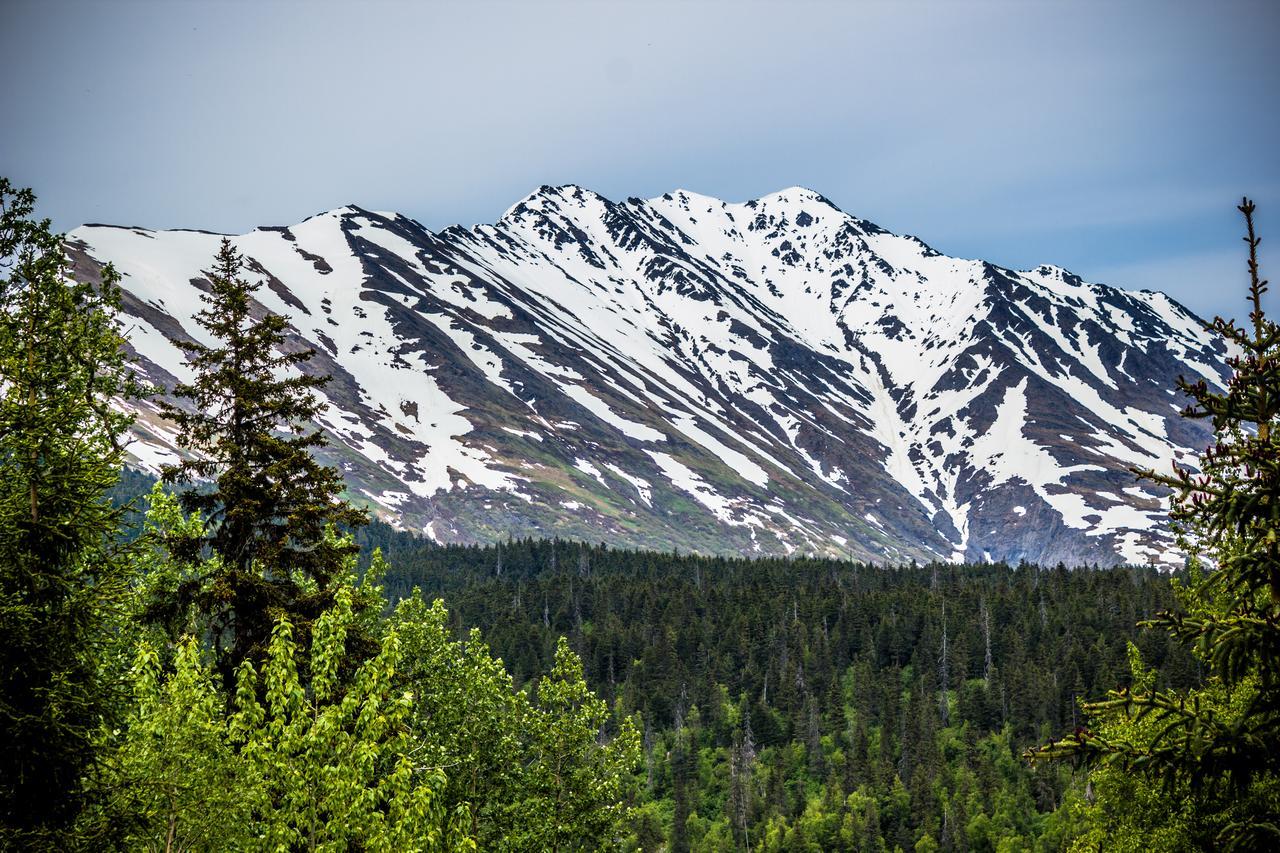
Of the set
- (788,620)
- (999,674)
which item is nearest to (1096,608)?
(999,674)

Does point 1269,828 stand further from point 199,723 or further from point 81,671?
point 81,671

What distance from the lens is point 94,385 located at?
792 inches

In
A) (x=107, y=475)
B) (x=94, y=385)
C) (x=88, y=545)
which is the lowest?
(x=88, y=545)

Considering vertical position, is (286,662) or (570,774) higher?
(286,662)

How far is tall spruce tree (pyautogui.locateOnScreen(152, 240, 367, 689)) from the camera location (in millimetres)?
26203

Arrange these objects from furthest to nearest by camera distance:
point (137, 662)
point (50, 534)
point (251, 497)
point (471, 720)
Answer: point (471, 720) → point (251, 497) → point (137, 662) → point (50, 534)

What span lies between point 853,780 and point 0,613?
12699 centimetres

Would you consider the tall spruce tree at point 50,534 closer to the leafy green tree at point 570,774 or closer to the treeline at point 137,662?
the treeline at point 137,662

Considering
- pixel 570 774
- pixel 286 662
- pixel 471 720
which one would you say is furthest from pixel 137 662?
pixel 570 774

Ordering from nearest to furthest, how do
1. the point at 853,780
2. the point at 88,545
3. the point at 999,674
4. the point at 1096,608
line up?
1. the point at 88,545
2. the point at 853,780
3. the point at 999,674
4. the point at 1096,608

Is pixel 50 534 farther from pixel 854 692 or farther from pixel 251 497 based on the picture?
pixel 854 692

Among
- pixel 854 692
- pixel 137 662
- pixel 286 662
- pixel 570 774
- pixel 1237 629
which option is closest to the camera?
pixel 1237 629

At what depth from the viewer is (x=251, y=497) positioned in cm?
2705

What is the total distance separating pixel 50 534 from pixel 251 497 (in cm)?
906
